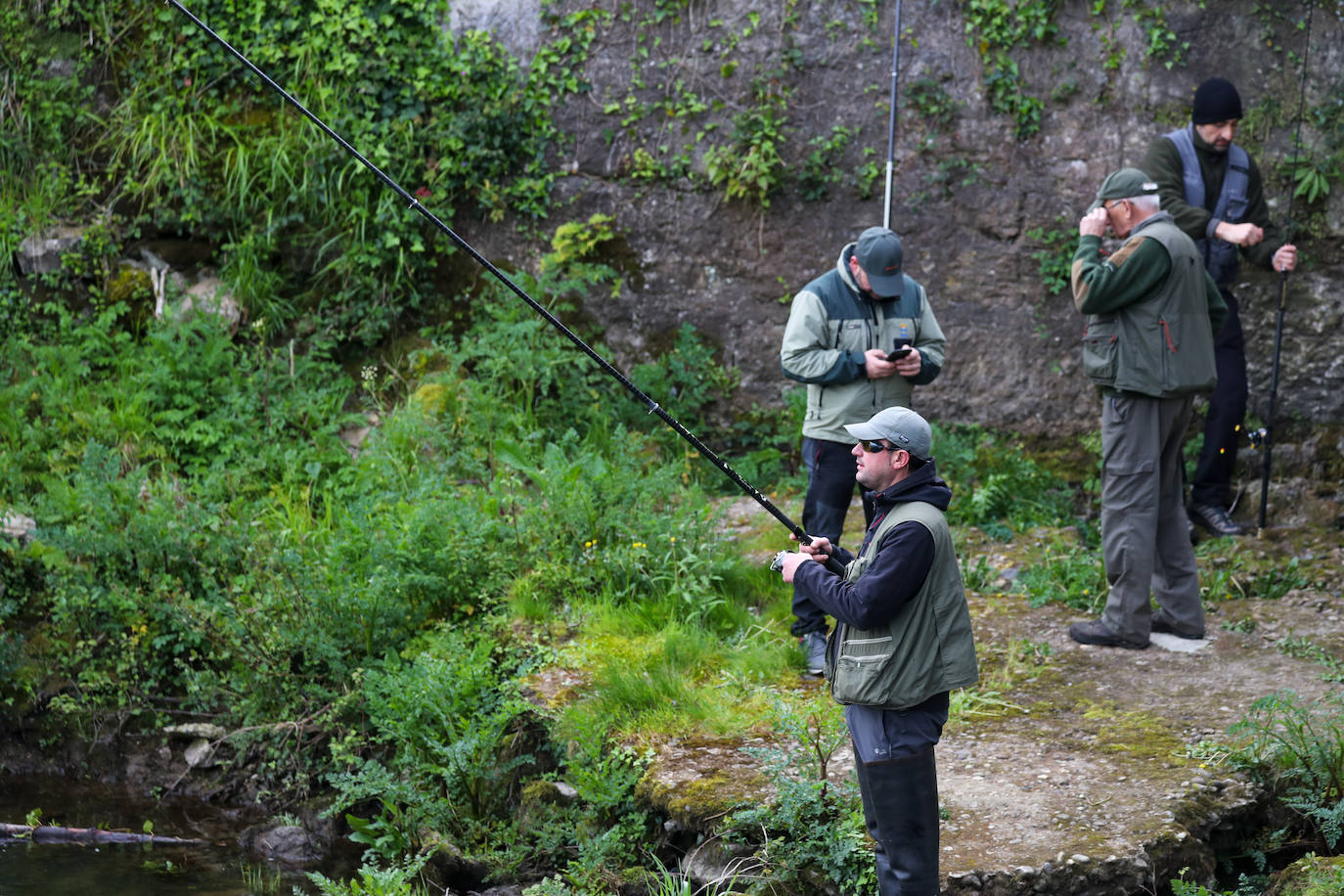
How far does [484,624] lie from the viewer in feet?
21.1

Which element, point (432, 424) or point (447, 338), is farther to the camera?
point (447, 338)

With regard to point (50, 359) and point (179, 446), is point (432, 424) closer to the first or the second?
point (179, 446)

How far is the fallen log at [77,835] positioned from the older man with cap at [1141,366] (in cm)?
472

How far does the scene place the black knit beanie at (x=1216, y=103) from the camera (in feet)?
23.3

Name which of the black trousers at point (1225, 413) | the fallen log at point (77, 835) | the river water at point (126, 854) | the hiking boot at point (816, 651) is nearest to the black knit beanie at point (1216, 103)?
the black trousers at point (1225, 413)

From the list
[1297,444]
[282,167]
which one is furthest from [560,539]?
[1297,444]

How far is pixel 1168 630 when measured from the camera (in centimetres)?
614

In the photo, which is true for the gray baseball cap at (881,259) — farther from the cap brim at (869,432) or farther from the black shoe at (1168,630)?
the black shoe at (1168,630)

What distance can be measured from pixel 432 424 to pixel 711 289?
2.46 meters

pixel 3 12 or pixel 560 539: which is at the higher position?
pixel 3 12

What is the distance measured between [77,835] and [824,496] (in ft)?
12.7

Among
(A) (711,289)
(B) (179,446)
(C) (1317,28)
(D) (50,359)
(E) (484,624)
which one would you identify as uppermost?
(C) (1317,28)

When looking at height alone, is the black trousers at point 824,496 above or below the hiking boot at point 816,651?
above

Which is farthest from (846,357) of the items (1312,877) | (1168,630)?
(1312,877)
